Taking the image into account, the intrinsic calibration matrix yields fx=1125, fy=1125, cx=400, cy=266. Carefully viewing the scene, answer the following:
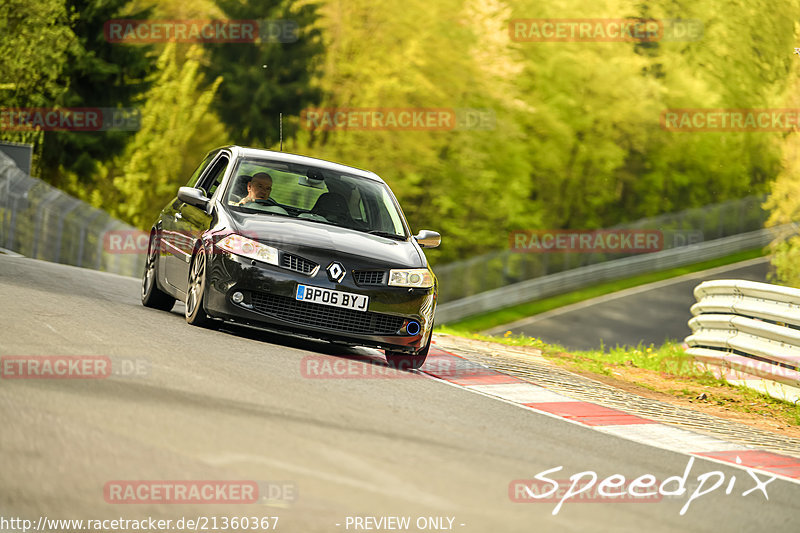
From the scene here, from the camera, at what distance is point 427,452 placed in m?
6.32

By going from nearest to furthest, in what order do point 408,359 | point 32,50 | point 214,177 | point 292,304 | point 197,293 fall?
1. point 292,304
2. point 197,293
3. point 408,359
4. point 214,177
5. point 32,50

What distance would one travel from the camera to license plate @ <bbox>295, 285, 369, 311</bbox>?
371 inches

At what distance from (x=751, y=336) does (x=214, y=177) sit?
6238mm

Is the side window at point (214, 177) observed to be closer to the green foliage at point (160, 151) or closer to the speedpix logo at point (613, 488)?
the speedpix logo at point (613, 488)

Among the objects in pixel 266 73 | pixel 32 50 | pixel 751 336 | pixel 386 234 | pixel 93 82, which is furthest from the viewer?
pixel 266 73

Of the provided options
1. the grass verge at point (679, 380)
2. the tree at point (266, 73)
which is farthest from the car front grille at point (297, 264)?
the tree at point (266, 73)

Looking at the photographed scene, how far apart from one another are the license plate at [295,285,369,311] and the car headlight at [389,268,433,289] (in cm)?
32

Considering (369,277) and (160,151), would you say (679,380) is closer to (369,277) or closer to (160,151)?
(369,277)

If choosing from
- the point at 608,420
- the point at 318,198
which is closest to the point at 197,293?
the point at 318,198

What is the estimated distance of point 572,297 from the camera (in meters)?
43.8

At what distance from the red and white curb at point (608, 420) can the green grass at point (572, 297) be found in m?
27.6

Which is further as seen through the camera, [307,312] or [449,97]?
[449,97]

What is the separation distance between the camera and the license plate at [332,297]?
9.43m

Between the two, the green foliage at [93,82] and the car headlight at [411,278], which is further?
the green foliage at [93,82]
